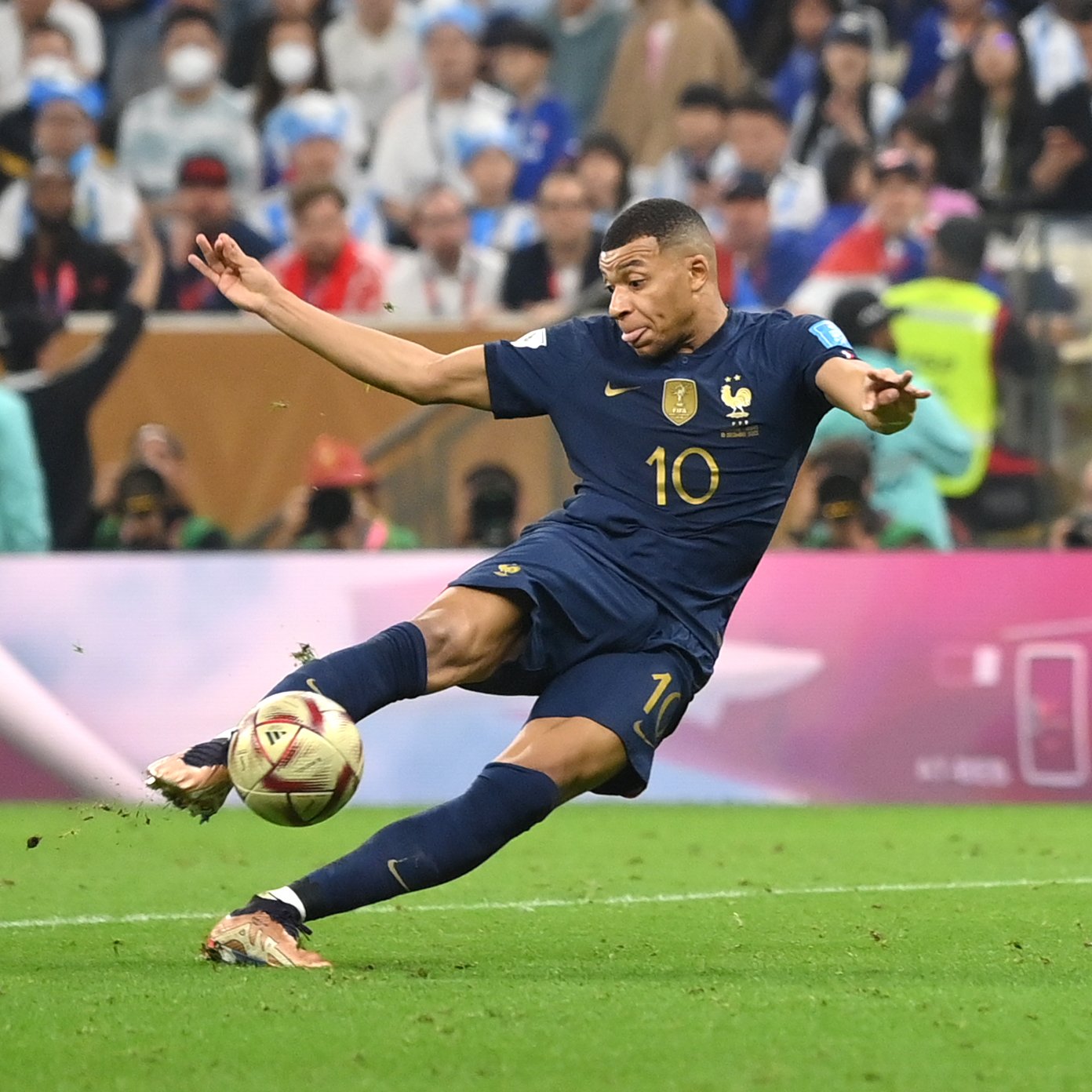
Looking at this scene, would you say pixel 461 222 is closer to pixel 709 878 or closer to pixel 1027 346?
pixel 1027 346

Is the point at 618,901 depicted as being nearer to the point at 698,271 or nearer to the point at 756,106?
the point at 698,271

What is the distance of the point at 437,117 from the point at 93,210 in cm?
260

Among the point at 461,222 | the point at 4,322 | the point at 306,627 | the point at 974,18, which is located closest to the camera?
the point at 306,627

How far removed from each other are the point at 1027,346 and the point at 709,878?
16.1 ft

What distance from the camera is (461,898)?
7.15 metres

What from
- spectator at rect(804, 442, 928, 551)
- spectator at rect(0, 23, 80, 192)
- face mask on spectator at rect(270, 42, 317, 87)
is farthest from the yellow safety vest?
spectator at rect(0, 23, 80, 192)

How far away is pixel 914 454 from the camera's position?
1141 centimetres

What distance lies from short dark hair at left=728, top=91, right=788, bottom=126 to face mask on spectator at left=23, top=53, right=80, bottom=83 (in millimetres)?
4831

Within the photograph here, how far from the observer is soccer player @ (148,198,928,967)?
17.3ft

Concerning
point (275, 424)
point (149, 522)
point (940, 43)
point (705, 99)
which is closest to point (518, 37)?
point (705, 99)

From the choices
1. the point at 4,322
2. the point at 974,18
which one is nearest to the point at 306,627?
the point at 4,322

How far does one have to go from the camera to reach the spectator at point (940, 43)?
14633mm

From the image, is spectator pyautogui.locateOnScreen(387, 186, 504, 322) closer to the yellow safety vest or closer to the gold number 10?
the yellow safety vest

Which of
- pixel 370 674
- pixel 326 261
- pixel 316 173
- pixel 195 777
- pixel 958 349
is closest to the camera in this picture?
pixel 195 777
